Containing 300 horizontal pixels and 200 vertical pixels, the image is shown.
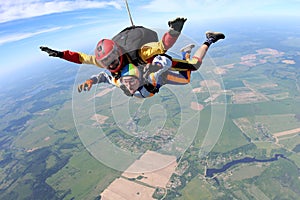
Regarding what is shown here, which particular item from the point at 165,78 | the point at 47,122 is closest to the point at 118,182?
the point at 165,78

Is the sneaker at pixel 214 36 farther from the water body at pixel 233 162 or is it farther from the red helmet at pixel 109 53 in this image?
the water body at pixel 233 162

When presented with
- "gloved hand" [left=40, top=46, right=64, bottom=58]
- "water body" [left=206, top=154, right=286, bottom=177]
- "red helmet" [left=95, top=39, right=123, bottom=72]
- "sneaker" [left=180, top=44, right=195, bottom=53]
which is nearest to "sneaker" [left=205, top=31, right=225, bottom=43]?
"sneaker" [left=180, top=44, right=195, bottom=53]

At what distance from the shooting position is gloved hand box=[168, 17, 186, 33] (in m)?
1.52

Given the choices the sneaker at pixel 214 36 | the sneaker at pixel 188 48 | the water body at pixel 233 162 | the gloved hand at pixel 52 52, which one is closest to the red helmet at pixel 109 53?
the gloved hand at pixel 52 52

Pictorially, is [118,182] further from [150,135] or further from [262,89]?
[262,89]

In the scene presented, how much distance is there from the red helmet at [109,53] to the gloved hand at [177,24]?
27.7 inches

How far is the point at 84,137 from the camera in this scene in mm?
2816

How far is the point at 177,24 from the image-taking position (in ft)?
5.09

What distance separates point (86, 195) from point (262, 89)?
103 feet

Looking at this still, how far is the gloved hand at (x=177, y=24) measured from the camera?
152 cm

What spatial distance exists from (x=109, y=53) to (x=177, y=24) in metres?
0.77

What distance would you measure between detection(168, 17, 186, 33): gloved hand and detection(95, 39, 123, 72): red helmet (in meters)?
0.70

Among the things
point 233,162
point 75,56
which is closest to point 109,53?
point 75,56

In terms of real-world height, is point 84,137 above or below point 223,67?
above
